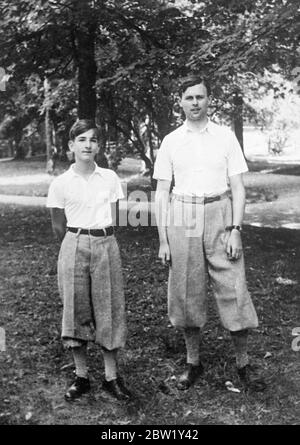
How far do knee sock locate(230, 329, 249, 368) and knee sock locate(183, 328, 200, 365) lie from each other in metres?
0.29

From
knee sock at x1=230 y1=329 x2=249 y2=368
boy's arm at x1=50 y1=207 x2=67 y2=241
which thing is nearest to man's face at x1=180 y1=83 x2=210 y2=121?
boy's arm at x1=50 y1=207 x2=67 y2=241

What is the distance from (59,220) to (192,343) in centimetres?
137

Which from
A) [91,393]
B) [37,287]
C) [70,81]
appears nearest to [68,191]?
[91,393]

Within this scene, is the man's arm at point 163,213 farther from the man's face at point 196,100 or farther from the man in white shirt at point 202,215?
the man's face at point 196,100

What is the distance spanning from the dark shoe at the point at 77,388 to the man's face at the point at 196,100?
6.69ft

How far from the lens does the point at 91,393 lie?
4.25 m

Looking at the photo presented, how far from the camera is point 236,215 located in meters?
4.18

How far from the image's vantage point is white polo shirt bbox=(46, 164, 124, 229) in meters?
4.05

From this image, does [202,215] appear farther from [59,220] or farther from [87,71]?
[87,71]

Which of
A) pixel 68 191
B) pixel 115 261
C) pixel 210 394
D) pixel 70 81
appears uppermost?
pixel 70 81

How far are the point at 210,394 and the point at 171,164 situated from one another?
1682mm

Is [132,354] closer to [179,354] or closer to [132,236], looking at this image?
[179,354]

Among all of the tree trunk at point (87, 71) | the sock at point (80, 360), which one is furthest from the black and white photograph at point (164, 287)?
the tree trunk at point (87, 71)

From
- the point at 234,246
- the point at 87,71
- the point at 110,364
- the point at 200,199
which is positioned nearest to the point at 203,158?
the point at 200,199
